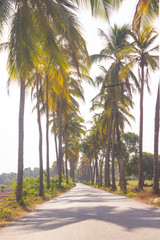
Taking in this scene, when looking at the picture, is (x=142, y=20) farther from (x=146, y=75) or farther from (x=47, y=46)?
(x=146, y=75)

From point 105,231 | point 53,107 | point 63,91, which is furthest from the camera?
point 53,107

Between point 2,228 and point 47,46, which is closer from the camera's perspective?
point 2,228

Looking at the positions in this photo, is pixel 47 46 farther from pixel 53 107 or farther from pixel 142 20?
pixel 53 107

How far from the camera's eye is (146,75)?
16.6 metres

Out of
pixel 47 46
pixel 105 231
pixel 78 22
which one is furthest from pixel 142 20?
pixel 105 231

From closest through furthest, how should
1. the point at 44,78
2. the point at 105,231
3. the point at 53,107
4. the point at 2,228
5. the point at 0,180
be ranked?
the point at 105,231
the point at 2,228
the point at 44,78
the point at 53,107
the point at 0,180

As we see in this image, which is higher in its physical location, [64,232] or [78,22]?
[78,22]

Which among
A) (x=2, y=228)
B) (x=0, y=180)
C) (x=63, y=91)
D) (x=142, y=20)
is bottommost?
(x=0, y=180)

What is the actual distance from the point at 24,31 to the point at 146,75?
32.2 ft

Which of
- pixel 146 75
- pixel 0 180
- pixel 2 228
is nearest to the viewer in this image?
pixel 2 228

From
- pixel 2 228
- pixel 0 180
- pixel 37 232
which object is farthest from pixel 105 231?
pixel 0 180

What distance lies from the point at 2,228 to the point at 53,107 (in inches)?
702

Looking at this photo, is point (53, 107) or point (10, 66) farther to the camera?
point (53, 107)

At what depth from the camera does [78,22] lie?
957 cm
